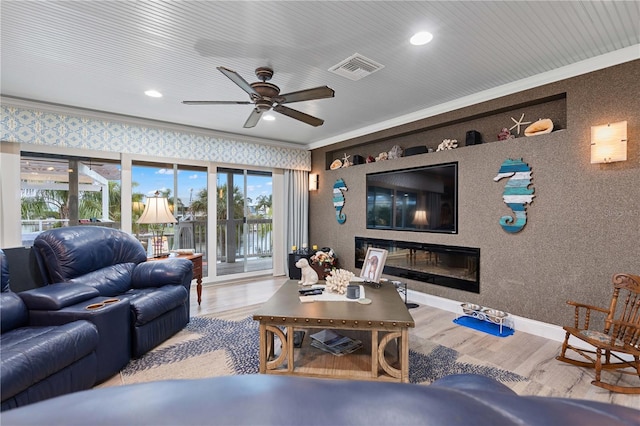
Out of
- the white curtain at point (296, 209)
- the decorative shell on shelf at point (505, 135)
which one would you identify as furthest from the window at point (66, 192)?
the decorative shell on shelf at point (505, 135)

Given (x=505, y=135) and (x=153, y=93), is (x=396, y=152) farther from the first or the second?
(x=153, y=93)

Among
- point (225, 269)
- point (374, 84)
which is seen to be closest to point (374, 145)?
point (374, 84)

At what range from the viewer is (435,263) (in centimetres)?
381

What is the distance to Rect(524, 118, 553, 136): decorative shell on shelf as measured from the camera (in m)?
2.86

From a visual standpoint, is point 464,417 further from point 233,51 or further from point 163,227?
point 163,227

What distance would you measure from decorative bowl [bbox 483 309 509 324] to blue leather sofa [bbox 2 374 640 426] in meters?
3.06

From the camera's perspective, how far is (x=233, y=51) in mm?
2439

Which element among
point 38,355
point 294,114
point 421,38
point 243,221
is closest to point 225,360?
point 38,355

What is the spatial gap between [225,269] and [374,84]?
3.96m

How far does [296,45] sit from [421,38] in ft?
3.11

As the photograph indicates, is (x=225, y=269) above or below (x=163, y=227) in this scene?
below

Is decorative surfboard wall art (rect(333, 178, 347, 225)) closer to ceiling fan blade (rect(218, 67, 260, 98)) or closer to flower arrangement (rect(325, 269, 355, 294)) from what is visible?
flower arrangement (rect(325, 269, 355, 294))

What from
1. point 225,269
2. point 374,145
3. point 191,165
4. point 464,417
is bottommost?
point 225,269

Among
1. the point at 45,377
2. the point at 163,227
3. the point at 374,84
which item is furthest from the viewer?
the point at 163,227
